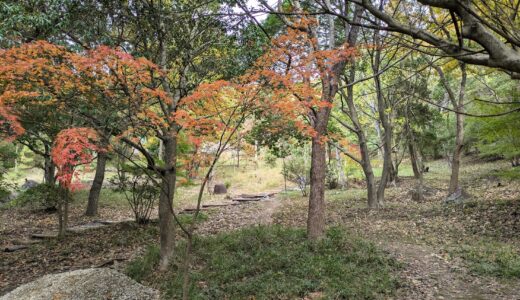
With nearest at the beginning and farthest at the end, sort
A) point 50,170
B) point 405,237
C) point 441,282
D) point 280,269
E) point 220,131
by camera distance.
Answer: point 441,282
point 220,131
point 280,269
point 405,237
point 50,170

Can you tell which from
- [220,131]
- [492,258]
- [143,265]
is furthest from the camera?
[143,265]

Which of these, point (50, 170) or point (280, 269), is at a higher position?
point (50, 170)

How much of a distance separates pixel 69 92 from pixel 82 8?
1.76m

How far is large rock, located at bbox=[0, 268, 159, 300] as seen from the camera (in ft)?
16.9

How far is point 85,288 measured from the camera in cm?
533

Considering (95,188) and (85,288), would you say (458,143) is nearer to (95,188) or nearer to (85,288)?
(85,288)

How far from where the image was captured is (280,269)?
6.37 m

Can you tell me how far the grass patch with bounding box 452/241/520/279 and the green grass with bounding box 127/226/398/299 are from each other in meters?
1.49

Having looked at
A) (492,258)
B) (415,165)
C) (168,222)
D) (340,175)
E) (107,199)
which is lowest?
(492,258)

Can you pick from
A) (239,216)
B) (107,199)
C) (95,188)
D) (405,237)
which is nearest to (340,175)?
(239,216)

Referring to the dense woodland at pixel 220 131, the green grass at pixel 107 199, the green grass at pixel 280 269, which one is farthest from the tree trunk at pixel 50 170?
the green grass at pixel 280 269

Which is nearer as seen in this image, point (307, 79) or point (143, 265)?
point (143, 265)

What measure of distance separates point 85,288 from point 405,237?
729cm

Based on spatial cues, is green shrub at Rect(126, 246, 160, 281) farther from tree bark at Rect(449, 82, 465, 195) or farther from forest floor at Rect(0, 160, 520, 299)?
tree bark at Rect(449, 82, 465, 195)
